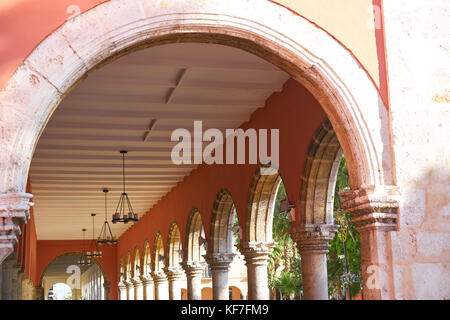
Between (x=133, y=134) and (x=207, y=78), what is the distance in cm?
245

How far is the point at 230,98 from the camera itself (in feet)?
25.8

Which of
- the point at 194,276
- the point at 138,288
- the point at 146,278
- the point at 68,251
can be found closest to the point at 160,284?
the point at 146,278

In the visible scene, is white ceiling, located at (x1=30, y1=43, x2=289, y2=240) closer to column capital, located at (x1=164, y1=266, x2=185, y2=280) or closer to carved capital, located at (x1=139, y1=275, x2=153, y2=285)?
column capital, located at (x1=164, y1=266, x2=185, y2=280)

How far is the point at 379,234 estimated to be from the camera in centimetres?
447

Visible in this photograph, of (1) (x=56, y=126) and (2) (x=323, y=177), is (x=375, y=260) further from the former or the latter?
(1) (x=56, y=126)

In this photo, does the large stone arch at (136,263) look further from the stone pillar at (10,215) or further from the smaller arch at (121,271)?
the stone pillar at (10,215)

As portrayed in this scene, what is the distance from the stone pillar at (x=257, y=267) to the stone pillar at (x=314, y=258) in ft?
5.38

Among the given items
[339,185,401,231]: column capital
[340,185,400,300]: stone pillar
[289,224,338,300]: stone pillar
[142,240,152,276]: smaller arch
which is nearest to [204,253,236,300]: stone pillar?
[289,224,338,300]: stone pillar

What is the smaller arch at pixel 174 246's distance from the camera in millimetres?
13695

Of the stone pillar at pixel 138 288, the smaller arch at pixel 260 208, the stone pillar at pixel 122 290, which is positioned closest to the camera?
the smaller arch at pixel 260 208

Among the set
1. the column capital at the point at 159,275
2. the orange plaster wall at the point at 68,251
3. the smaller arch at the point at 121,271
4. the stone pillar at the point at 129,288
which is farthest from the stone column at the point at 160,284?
the orange plaster wall at the point at 68,251

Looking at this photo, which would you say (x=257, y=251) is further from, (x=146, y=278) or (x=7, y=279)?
(x=146, y=278)
